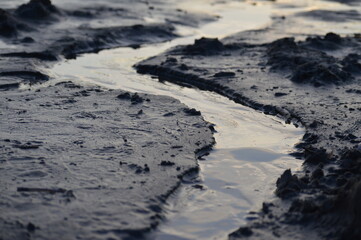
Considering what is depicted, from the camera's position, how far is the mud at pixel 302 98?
3.49 metres

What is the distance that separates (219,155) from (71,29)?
493cm

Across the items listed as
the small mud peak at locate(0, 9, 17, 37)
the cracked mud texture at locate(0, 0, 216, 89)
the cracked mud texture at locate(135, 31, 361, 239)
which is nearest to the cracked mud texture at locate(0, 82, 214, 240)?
the cracked mud texture at locate(135, 31, 361, 239)

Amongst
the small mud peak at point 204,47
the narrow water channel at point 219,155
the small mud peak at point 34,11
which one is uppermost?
the small mud peak at point 34,11

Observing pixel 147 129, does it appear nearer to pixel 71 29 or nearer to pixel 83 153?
pixel 83 153

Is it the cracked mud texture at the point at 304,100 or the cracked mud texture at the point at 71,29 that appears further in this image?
the cracked mud texture at the point at 71,29

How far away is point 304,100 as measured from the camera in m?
5.98

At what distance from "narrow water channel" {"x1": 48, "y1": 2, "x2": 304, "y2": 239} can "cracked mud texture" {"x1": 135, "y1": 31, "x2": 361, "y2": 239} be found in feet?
0.47

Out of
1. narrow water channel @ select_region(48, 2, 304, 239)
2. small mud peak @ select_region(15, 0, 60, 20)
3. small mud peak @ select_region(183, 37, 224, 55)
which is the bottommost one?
narrow water channel @ select_region(48, 2, 304, 239)

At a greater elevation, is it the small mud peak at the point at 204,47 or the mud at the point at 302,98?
the small mud peak at the point at 204,47

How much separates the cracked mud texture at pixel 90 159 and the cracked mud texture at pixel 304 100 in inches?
27.6

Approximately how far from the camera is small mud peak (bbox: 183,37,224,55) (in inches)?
307

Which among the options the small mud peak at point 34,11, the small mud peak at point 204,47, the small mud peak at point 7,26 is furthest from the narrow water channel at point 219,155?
the small mud peak at point 34,11

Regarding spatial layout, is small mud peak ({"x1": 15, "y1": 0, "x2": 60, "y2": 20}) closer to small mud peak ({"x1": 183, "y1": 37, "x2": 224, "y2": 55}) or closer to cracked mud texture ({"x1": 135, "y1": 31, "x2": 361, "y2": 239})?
cracked mud texture ({"x1": 135, "y1": 31, "x2": 361, "y2": 239})

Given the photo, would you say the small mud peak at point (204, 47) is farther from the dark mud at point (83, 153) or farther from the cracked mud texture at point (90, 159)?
the cracked mud texture at point (90, 159)
